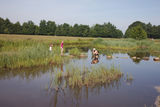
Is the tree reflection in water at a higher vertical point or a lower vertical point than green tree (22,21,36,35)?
lower

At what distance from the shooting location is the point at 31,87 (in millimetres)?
7305

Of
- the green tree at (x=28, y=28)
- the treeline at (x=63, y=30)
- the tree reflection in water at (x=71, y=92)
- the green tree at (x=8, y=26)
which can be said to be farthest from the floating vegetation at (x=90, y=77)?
the treeline at (x=63, y=30)

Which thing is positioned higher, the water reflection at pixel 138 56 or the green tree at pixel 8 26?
the green tree at pixel 8 26

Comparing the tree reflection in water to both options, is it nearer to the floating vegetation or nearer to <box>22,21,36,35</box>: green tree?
the floating vegetation

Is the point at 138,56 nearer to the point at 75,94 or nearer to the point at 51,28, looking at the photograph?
the point at 75,94

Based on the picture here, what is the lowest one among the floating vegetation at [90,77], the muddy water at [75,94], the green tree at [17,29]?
the muddy water at [75,94]

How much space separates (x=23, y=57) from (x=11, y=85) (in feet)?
12.8

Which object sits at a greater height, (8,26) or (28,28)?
(28,28)

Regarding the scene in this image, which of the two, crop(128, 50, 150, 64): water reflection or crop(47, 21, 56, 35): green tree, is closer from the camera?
crop(128, 50, 150, 64): water reflection

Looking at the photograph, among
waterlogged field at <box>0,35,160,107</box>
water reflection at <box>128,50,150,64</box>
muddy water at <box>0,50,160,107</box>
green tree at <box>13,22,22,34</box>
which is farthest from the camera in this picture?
green tree at <box>13,22,22,34</box>

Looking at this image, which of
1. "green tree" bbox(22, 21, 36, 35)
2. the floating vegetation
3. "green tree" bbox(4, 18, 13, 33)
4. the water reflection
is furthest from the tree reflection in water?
"green tree" bbox(22, 21, 36, 35)

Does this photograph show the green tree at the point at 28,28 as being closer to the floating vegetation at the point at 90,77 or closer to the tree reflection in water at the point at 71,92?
the floating vegetation at the point at 90,77

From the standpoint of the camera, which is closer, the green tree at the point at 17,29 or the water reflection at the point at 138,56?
the water reflection at the point at 138,56

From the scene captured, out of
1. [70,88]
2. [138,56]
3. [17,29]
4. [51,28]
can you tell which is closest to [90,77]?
[70,88]
